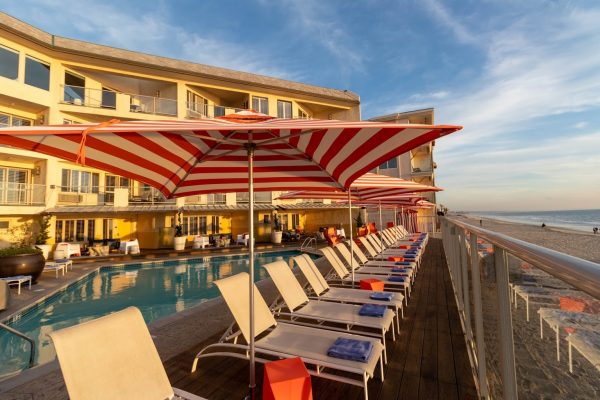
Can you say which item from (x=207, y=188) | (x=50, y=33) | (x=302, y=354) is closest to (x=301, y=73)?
(x=50, y=33)

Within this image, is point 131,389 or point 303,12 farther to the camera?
point 303,12

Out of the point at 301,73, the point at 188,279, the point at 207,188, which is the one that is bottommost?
the point at 188,279

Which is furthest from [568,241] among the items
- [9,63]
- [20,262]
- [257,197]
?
[9,63]

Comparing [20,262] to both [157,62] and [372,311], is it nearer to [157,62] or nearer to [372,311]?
[372,311]

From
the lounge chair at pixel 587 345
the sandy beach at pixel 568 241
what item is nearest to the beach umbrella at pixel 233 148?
the lounge chair at pixel 587 345

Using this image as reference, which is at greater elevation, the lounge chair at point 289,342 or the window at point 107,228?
the window at point 107,228

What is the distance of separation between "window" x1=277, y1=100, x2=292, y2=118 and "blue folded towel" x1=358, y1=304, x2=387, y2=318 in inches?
892

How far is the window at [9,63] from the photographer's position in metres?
15.1

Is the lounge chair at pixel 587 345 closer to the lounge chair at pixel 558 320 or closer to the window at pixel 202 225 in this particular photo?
the lounge chair at pixel 558 320

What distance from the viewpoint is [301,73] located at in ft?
97.3

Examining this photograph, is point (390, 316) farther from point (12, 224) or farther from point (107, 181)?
point (107, 181)

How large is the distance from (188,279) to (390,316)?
958 centimetres

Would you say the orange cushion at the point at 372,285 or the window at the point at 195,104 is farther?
the window at the point at 195,104

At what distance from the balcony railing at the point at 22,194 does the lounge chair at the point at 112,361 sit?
1841 cm
